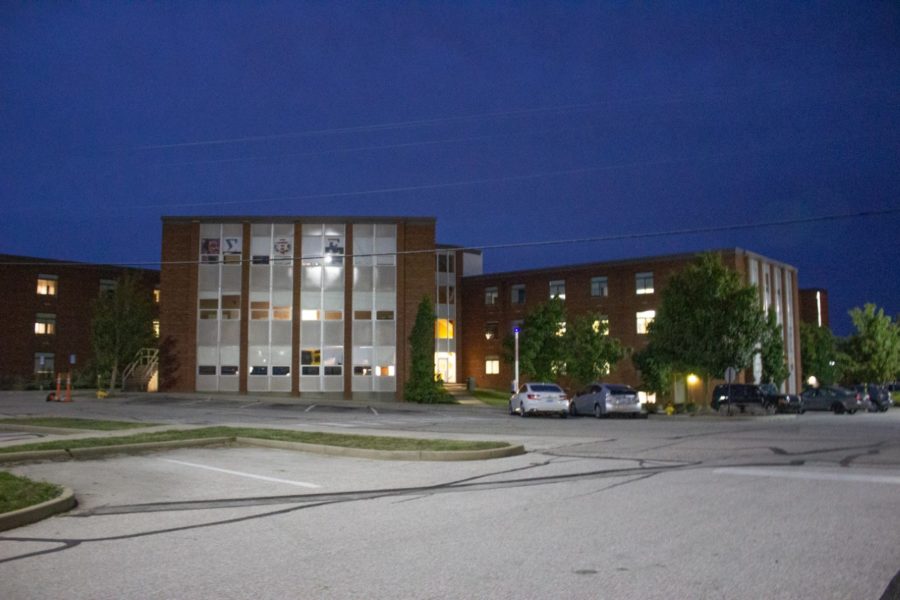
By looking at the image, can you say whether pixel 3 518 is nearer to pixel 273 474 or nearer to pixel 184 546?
A: pixel 184 546

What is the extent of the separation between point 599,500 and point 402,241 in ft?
136

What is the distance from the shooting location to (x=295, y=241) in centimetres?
5184

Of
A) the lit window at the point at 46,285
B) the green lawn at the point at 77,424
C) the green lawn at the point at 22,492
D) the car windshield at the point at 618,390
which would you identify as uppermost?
the lit window at the point at 46,285

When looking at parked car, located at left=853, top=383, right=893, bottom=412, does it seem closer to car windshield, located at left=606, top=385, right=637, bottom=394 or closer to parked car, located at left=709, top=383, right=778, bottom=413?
parked car, located at left=709, top=383, right=778, bottom=413

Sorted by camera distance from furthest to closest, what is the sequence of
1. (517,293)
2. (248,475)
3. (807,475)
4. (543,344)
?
(517,293)
(543,344)
(248,475)
(807,475)

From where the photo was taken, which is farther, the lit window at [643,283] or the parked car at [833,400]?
the lit window at [643,283]

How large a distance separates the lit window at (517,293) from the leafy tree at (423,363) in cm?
1554

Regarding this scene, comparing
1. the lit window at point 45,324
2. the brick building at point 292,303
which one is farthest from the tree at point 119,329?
the lit window at point 45,324

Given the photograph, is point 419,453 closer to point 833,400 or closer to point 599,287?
point 833,400

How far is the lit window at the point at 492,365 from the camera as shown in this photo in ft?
216

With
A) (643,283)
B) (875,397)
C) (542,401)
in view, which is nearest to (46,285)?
(643,283)

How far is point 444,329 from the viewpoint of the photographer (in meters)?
66.7

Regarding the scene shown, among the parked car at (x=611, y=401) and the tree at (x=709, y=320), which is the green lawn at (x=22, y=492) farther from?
the tree at (x=709, y=320)

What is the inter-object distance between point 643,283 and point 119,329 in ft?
112
